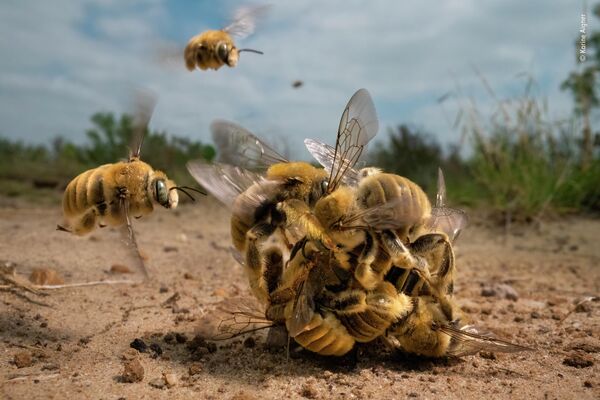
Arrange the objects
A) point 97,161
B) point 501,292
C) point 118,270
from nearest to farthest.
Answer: point 501,292 < point 118,270 < point 97,161

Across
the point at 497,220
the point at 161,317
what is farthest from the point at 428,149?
the point at 161,317

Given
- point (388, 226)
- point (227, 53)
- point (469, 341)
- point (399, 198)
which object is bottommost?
point (469, 341)

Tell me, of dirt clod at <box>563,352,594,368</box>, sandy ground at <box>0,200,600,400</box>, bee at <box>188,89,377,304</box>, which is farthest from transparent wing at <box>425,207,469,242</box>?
dirt clod at <box>563,352,594,368</box>

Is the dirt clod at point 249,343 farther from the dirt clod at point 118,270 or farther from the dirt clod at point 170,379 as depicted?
the dirt clod at point 118,270

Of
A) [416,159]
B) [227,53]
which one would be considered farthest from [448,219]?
[416,159]

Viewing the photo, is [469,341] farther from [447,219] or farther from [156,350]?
[156,350]

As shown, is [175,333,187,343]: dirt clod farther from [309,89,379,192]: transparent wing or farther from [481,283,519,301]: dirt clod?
[481,283,519,301]: dirt clod

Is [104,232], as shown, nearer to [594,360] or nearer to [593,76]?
[594,360]
